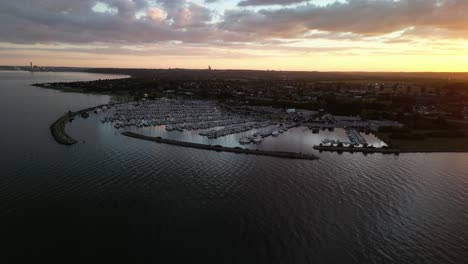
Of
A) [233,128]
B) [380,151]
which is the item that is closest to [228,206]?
[380,151]

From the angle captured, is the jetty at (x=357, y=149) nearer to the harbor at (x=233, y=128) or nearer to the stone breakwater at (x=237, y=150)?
the harbor at (x=233, y=128)

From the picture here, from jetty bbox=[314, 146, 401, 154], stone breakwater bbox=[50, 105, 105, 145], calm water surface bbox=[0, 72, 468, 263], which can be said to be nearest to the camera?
calm water surface bbox=[0, 72, 468, 263]

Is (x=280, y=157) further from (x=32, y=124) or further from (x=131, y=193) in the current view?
(x=32, y=124)

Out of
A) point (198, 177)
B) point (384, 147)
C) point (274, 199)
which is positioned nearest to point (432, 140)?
point (384, 147)

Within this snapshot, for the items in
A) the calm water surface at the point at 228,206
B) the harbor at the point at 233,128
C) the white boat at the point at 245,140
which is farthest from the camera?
the white boat at the point at 245,140

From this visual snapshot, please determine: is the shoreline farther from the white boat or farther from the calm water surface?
the white boat

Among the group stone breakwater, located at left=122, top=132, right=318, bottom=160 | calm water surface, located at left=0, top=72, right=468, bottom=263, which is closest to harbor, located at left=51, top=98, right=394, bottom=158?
stone breakwater, located at left=122, top=132, right=318, bottom=160

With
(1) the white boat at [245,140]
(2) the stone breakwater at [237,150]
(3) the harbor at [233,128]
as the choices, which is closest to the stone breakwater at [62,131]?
(3) the harbor at [233,128]

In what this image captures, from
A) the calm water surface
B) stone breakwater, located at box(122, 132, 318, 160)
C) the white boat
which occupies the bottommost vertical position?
the calm water surface

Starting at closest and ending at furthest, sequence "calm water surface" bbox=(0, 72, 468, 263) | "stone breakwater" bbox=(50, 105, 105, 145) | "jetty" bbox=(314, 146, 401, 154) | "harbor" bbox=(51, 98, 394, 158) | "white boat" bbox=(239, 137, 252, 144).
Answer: "calm water surface" bbox=(0, 72, 468, 263) < "jetty" bbox=(314, 146, 401, 154) < "stone breakwater" bbox=(50, 105, 105, 145) < "harbor" bbox=(51, 98, 394, 158) < "white boat" bbox=(239, 137, 252, 144)

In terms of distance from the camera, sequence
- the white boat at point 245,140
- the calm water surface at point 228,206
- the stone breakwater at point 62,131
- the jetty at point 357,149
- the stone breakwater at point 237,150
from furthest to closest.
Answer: the white boat at point 245,140 < the stone breakwater at point 62,131 < the jetty at point 357,149 < the stone breakwater at point 237,150 < the calm water surface at point 228,206
